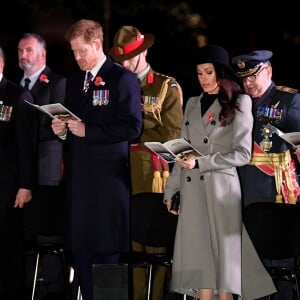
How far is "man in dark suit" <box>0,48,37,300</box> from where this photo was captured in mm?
7746

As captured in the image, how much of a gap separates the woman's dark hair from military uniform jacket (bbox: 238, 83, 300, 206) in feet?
2.18

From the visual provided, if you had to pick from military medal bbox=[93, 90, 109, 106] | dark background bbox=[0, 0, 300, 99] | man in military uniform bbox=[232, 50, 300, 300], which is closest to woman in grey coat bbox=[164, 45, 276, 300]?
military medal bbox=[93, 90, 109, 106]

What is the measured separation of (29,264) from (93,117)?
228cm

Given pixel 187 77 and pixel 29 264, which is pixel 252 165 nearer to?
pixel 29 264

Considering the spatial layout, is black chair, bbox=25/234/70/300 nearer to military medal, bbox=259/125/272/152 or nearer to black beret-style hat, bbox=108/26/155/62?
black beret-style hat, bbox=108/26/155/62

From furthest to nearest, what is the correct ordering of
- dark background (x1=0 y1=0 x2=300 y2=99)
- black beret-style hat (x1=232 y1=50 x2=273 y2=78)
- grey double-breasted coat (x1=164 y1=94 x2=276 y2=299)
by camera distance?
dark background (x1=0 y1=0 x2=300 y2=99)
black beret-style hat (x1=232 y1=50 x2=273 y2=78)
grey double-breasted coat (x1=164 y1=94 x2=276 y2=299)

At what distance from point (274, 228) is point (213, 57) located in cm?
114

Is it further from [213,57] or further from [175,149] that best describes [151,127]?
[175,149]

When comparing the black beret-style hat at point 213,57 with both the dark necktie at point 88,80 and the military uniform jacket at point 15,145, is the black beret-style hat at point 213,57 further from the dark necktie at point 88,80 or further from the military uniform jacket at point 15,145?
the military uniform jacket at point 15,145

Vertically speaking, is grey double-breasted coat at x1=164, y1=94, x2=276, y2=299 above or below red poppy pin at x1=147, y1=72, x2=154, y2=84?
below

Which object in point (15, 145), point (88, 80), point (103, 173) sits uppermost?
point (88, 80)

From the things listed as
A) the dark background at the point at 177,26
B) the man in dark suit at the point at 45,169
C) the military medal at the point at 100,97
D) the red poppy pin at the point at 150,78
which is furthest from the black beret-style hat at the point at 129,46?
the dark background at the point at 177,26

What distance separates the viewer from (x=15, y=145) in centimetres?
782

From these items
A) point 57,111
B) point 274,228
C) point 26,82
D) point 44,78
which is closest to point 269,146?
point 274,228
